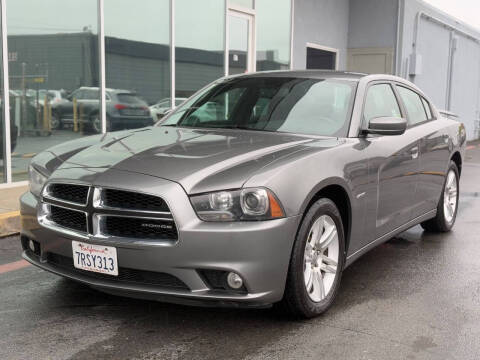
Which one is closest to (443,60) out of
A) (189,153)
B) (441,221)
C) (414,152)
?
(441,221)

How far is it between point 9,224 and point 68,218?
2.66 meters

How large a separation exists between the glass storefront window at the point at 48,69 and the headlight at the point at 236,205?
18.4 feet

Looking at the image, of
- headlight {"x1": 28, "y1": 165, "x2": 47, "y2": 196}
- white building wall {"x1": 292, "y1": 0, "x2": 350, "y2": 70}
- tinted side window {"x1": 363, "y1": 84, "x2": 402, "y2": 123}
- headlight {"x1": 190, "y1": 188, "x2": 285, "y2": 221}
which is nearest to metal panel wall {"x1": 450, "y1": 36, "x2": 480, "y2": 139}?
white building wall {"x1": 292, "y1": 0, "x2": 350, "y2": 70}

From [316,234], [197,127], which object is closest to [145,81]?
[197,127]

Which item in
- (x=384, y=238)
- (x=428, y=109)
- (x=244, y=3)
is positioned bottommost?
(x=384, y=238)

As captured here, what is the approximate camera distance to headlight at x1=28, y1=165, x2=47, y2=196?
12.5ft

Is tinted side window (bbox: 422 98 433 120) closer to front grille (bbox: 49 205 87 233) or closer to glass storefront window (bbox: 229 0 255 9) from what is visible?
front grille (bbox: 49 205 87 233)

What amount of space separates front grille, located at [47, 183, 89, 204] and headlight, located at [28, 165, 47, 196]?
10.1 inches

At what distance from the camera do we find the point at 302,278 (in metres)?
3.37

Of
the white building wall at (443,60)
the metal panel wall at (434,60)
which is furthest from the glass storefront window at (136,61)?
the metal panel wall at (434,60)

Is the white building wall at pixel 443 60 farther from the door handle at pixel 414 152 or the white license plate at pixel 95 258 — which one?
the white license plate at pixel 95 258

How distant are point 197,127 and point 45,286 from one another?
1.59 m

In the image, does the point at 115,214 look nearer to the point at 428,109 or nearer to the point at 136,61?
the point at 428,109

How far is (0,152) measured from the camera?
7820mm
